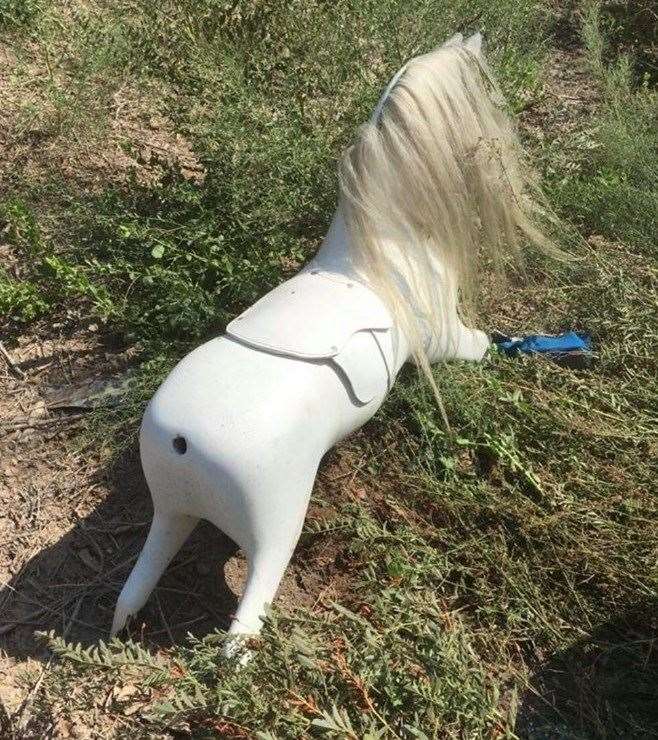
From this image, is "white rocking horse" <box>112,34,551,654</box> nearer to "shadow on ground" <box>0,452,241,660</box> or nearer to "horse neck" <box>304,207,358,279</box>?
"horse neck" <box>304,207,358,279</box>

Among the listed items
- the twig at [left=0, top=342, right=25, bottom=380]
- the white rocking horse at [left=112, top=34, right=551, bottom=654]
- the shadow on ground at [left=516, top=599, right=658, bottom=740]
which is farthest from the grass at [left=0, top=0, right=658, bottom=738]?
the white rocking horse at [left=112, top=34, right=551, bottom=654]

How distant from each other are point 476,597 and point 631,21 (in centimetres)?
352

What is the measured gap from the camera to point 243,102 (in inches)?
123

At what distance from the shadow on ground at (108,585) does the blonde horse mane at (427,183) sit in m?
0.82

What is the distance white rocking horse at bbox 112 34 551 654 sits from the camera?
1.91 meters

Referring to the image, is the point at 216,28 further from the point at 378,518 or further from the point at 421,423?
the point at 378,518

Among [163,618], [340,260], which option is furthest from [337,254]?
[163,618]

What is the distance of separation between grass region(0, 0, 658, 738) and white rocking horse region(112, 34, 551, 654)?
24 cm

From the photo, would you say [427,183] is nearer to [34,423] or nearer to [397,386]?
[397,386]

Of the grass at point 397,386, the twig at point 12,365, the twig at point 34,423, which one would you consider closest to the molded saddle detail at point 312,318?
the grass at point 397,386

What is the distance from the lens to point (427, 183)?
2.44m

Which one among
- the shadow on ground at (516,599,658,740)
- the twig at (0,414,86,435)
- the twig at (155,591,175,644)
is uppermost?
the twig at (0,414,86,435)

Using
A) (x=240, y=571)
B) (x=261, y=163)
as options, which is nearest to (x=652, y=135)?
(x=261, y=163)

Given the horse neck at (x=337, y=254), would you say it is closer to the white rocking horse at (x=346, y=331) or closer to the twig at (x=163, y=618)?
the white rocking horse at (x=346, y=331)
